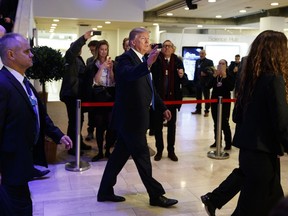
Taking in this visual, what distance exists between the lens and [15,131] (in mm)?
2131

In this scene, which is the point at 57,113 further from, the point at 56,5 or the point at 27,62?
the point at 27,62

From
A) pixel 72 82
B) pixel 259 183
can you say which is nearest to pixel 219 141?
pixel 72 82

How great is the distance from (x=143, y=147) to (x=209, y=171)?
5.40 feet

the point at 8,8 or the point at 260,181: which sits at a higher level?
the point at 8,8

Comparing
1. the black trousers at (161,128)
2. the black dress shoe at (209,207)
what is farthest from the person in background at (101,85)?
the black dress shoe at (209,207)

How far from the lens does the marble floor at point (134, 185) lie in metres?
3.45

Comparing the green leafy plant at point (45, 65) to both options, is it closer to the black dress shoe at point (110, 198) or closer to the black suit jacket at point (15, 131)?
the black dress shoe at point (110, 198)

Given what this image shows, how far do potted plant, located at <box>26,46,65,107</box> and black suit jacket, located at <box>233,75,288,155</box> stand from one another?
9.00 ft

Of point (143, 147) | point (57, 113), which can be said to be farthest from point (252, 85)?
point (57, 113)

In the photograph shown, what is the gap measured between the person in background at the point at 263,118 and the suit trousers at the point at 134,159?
105cm

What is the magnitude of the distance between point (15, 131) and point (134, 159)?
1.41 m

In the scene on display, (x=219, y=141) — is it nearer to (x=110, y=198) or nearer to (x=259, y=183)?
(x=110, y=198)

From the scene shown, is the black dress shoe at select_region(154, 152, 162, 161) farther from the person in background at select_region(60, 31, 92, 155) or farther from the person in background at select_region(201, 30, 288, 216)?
the person in background at select_region(201, 30, 288, 216)

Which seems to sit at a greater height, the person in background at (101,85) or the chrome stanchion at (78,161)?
the person in background at (101,85)
